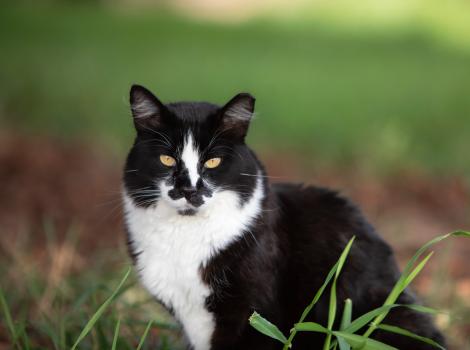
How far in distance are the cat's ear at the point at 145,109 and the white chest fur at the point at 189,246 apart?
1.04ft

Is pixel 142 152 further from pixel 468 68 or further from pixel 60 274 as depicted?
pixel 468 68

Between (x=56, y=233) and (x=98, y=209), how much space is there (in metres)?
0.56

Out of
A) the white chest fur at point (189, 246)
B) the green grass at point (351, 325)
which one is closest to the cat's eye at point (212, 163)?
the white chest fur at point (189, 246)

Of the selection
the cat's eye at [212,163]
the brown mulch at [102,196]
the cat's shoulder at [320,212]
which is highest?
the cat's eye at [212,163]

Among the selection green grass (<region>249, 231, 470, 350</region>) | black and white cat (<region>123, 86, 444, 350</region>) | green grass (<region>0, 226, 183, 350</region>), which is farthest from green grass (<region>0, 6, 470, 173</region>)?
green grass (<region>249, 231, 470, 350</region>)

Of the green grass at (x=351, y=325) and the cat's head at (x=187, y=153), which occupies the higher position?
the cat's head at (x=187, y=153)

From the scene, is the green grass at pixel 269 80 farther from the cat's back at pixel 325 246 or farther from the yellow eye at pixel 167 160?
the yellow eye at pixel 167 160

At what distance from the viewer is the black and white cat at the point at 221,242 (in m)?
2.55

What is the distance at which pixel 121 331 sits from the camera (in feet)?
10.5

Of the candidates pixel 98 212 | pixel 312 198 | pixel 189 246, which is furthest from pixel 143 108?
pixel 98 212

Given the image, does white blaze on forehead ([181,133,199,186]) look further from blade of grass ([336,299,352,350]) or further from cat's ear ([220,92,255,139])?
blade of grass ([336,299,352,350])

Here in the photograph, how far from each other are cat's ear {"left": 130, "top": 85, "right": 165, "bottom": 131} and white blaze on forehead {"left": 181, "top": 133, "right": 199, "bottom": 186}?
155 millimetres

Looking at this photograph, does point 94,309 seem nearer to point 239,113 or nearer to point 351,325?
point 239,113

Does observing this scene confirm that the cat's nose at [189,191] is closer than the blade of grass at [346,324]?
No
